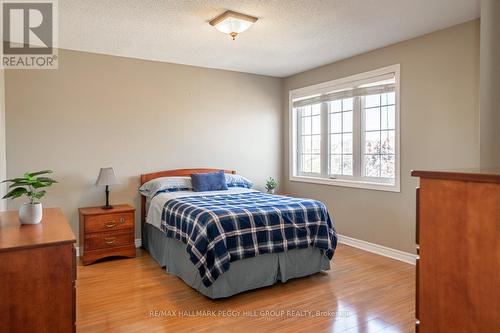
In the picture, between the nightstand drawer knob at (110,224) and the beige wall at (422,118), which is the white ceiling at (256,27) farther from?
the nightstand drawer knob at (110,224)

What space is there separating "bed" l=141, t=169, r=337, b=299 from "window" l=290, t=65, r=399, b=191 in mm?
1195

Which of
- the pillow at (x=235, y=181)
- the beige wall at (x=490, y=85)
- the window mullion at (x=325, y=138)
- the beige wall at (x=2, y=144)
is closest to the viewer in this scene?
the beige wall at (x=490, y=85)

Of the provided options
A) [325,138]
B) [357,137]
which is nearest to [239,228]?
[357,137]

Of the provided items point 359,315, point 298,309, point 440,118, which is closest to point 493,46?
point 440,118

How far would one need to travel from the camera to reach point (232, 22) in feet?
9.84

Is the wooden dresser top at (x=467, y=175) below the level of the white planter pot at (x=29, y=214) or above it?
above

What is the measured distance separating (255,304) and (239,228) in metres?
0.62

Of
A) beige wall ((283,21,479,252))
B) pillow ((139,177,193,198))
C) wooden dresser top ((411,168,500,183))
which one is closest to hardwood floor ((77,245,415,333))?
beige wall ((283,21,479,252))

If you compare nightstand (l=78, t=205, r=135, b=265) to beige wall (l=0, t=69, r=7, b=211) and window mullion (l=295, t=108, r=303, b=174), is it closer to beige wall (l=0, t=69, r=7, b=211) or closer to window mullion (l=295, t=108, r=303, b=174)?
beige wall (l=0, t=69, r=7, b=211)

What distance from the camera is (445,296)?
1350mm

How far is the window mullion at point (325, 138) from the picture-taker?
481cm

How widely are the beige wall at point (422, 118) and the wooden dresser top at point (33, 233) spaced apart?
326 centimetres

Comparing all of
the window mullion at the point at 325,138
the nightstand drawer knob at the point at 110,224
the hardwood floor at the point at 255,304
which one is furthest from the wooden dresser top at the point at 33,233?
the window mullion at the point at 325,138

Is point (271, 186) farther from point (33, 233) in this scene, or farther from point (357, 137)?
point (33, 233)
